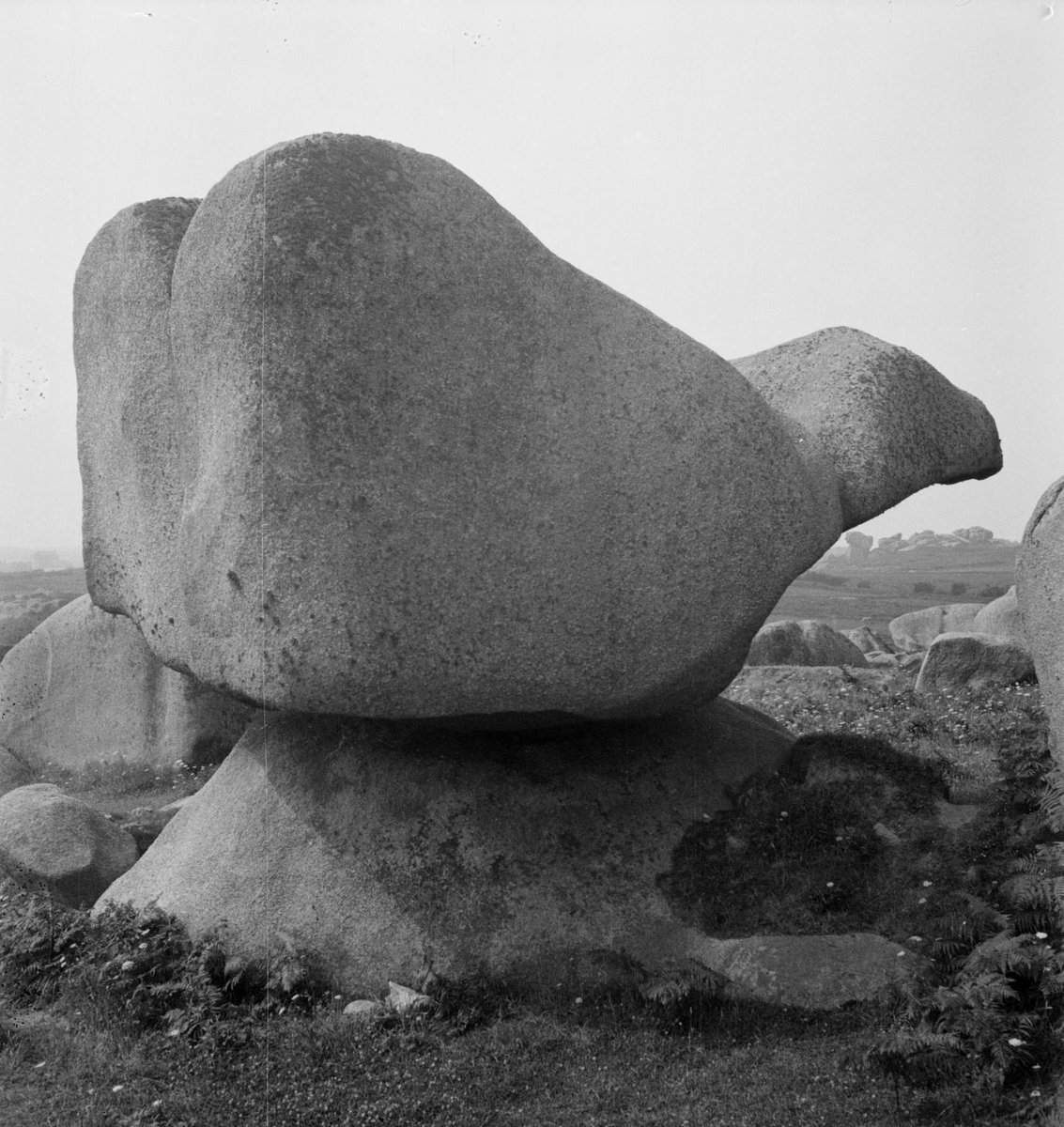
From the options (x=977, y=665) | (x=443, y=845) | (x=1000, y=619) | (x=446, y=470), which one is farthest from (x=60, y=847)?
(x=1000, y=619)

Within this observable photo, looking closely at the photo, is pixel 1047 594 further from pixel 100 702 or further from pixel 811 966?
pixel 100 702

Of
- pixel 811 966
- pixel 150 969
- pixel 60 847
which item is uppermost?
pixel 811 966

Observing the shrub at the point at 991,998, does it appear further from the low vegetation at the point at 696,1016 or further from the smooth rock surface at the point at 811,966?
the smooth rock surface at the point at 811,966

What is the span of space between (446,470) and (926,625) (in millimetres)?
22694

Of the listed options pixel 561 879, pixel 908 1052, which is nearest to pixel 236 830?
pixel 561 879

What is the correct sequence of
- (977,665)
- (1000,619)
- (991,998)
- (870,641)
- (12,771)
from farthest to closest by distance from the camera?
(870,641) → (1000,619) → (12,771) → (977,665) → (991,998)

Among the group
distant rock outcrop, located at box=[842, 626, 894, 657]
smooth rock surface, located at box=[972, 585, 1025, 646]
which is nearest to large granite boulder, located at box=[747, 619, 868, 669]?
smooth rock surface, located at box=[972, 585, 1025, 646]

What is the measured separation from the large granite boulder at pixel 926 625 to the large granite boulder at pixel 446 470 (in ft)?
65.2

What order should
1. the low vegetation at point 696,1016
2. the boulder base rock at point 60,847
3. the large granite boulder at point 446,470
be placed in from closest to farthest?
1. the low vegetation at point 696,1016
2. the large granite boulder at point 446,470
3. the boulder base rock at point 60,847

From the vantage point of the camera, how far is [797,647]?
19938mm

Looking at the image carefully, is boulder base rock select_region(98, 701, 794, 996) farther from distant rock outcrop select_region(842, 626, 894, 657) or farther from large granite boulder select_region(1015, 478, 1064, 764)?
distant rock outcrop select_region(842, 626, 894, 657)

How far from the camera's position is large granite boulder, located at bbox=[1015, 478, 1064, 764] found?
22.0 feet

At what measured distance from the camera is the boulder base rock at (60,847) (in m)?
8.87

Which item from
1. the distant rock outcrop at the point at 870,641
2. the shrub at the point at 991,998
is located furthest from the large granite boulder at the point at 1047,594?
the distant rock outcrop at the point at 870,641
